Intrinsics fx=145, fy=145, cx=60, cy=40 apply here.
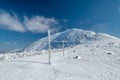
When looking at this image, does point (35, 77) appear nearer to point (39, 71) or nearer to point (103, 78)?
point (39, 71)

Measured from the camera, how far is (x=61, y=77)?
12734 mm

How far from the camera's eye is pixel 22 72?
13.9 m

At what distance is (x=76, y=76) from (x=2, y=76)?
6515mm

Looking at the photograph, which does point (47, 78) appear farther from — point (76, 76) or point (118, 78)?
point (118, 78)

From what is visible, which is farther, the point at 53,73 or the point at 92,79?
the point at 53,73

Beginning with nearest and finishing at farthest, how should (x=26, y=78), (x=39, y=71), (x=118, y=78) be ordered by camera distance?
(x=26, y=78) < (x=118, y=78) < (x=39, y=71)

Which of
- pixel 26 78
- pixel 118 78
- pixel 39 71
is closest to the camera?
pixel 26 78

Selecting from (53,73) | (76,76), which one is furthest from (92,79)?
(53,73)

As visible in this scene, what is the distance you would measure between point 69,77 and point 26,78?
12.1 feet

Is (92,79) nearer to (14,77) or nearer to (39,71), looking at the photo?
(39,71)

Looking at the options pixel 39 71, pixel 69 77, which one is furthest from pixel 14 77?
pixel 69 77

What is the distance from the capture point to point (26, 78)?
12.3 m

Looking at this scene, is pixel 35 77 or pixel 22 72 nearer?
pixel 35 77

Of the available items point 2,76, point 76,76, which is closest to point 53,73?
point 76,76
